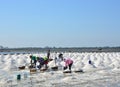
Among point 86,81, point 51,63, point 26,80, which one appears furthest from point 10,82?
point 51,63

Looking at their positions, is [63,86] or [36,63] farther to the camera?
[36,63]

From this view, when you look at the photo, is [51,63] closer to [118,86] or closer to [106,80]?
[106,80]

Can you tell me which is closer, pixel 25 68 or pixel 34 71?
pixel 34 71

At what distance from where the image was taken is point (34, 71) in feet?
114

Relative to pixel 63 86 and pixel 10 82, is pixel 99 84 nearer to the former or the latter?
pixel 63 86

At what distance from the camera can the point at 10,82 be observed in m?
26.7

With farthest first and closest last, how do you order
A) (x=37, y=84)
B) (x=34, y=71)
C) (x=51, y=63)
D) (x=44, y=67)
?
(x=51, y=63) → (x=44, y=67) → (x=34, y=71) → (x=37, y=84)

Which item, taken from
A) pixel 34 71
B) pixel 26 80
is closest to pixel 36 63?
pixel 34 71

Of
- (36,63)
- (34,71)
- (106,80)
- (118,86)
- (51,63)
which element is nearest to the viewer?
(118,86)

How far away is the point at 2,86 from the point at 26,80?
379 cm

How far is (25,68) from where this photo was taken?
39.6 m

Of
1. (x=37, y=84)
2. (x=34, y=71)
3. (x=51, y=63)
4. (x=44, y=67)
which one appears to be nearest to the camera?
(x=37, y=84)

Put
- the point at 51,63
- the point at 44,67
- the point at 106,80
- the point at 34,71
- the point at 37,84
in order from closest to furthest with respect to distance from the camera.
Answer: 1. the point at 37,84
2. the point at 106,80
3. the point at 34,71
4. the point at 44,67
5. the point at 51,63

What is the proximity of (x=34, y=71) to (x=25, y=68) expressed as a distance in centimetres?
504
